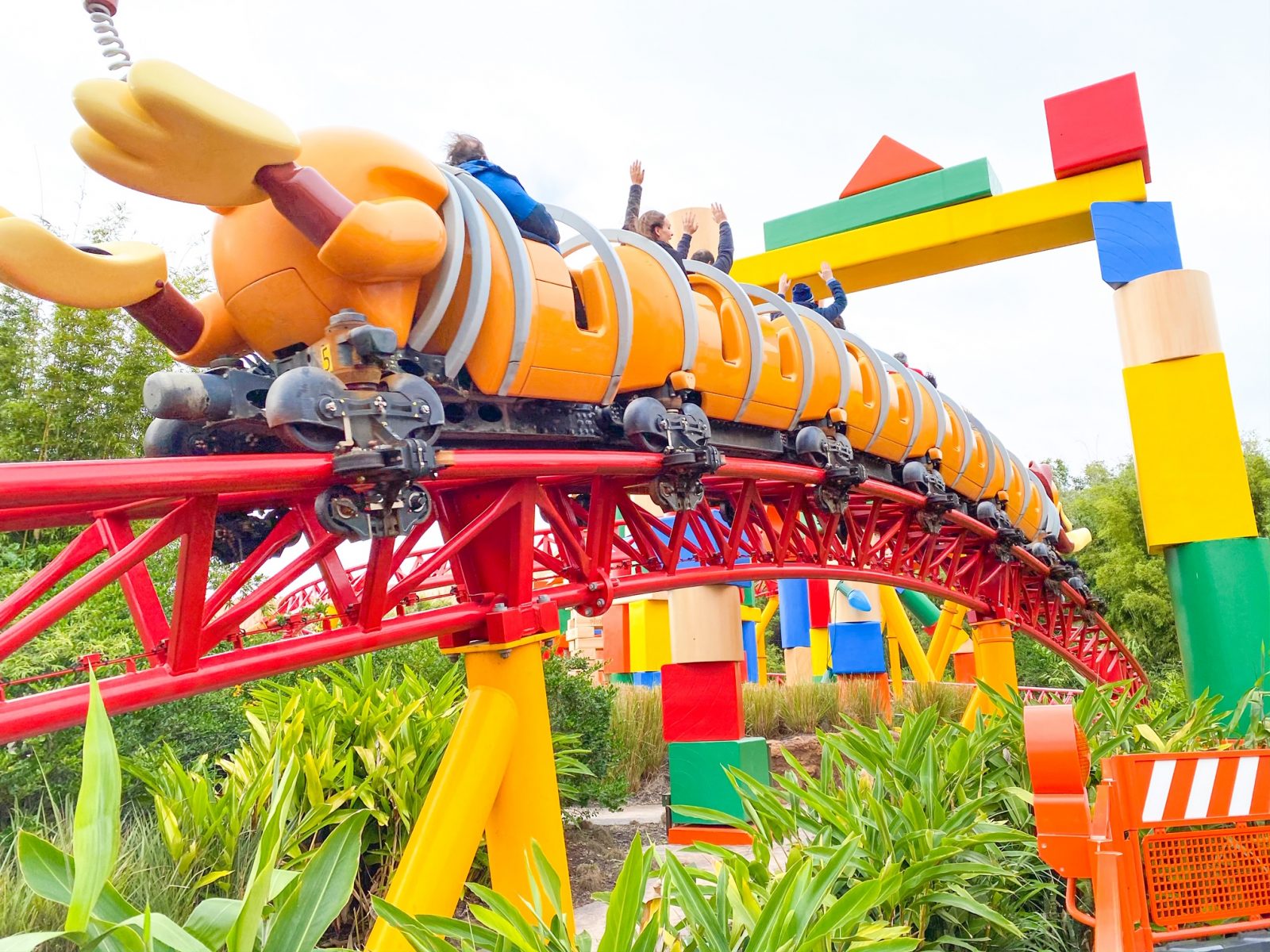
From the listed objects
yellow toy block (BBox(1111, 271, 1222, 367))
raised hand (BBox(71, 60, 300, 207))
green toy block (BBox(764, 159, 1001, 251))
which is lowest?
raised hand (BBox(71, 60, 300, 207))

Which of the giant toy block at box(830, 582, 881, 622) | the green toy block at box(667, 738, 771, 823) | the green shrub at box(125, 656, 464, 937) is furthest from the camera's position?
the giant toy block at box(830, 582, 881, 622)

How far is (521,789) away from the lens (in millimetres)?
3629

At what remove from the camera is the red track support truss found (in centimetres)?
257

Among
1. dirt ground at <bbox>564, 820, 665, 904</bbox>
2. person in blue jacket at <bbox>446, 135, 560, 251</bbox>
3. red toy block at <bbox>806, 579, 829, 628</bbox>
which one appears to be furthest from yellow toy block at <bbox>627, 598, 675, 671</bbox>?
red toy block at <bbox>806, 579, 829, 628</bbox>

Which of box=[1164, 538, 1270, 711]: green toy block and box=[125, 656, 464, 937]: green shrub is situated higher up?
box=[1164, 538, 1270, 711]: green toy block

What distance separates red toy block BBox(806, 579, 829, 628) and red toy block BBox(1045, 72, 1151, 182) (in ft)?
31.7

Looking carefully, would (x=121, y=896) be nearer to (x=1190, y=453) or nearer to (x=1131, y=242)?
(x=1190, y=453)

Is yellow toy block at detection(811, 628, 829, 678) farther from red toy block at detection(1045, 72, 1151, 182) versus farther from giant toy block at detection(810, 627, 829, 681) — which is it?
red toy block at detection(1045, 72, 1151, 182)

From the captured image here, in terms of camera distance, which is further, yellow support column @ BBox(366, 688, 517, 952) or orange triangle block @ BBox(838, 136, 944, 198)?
orange triangle block @ BBox(838, 136, 944, 198)

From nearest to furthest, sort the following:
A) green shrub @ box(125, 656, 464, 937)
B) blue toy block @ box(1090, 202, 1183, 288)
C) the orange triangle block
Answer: green shrub @ box(125, 656, 464, 937)
blue toy block @ box(1090, 202, 1183, 288)
the orange triangle block

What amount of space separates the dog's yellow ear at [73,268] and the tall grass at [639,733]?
635 centimetres

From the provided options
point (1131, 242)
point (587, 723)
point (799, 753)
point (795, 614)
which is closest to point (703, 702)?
point (587, 723)

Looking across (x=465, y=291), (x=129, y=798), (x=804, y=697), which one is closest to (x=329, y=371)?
(x=465, y=291)

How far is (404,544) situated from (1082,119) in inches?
310
